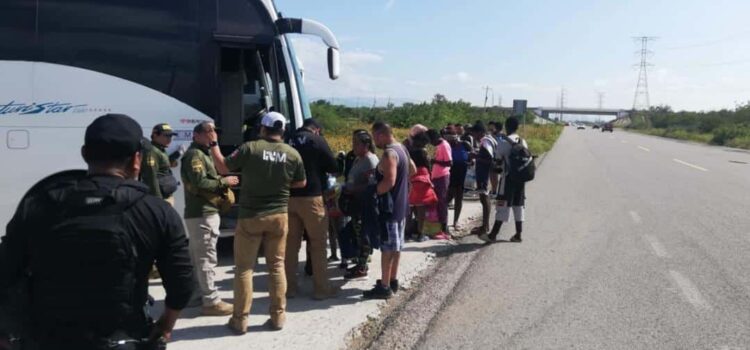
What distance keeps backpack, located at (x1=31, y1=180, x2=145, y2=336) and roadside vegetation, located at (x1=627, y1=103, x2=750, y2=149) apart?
157 feet

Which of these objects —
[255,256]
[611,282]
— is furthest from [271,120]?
[611,282]

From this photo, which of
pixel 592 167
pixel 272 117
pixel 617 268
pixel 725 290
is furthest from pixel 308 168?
pixel 592 167

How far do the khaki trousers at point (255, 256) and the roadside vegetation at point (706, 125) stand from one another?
45668 mm

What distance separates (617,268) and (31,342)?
6.52 m

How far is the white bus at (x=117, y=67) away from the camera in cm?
612

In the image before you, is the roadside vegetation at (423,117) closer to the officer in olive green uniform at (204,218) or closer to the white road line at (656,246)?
the white road line at (656,246)

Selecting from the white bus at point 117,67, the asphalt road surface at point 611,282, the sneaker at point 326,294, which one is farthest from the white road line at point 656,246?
the white bus at point 117,67

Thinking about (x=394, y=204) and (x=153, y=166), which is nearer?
(x=153, y=166)

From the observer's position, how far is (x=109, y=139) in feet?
7.49

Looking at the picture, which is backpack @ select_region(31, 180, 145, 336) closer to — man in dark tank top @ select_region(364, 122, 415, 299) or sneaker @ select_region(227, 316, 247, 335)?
sneaker @ select_region(227, 316, 247, 335)

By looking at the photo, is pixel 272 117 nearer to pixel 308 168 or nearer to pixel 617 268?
pixel 308 168

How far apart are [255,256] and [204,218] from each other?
73cm

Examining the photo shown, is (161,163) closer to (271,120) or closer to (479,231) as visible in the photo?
(271,120)

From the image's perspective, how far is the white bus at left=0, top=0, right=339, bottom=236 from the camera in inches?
241
